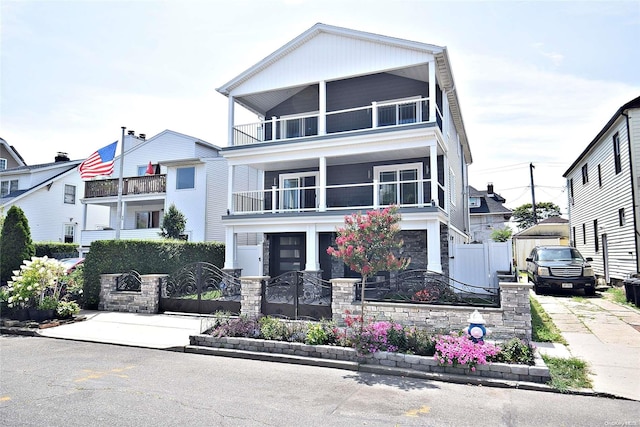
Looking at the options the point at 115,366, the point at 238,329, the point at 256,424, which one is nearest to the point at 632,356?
the point at 256,424

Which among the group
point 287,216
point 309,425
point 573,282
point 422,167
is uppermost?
point 422,167

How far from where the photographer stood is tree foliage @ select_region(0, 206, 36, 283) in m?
14.8

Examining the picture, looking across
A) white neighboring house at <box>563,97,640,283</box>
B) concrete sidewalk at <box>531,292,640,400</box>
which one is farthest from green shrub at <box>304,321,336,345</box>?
white neighboring house at <box>563,97,640,283</box>

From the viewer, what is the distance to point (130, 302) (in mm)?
12008

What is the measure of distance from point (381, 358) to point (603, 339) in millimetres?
4920

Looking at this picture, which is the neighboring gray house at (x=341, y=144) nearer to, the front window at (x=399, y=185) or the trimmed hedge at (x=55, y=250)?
the front window at (x=399, y=185)

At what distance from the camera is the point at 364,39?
14.5 meters

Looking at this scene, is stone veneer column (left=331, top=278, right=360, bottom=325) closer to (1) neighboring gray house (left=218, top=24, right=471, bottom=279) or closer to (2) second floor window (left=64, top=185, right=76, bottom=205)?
(1) neighboring gray house (left=218, top=24, right=471, bottom=279)

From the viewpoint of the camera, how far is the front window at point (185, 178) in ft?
73.6

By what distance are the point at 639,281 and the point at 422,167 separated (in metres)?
7.37

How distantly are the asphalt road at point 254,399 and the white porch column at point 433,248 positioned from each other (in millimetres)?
6469

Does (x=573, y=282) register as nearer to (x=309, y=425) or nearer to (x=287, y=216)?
(x=287, y=216)

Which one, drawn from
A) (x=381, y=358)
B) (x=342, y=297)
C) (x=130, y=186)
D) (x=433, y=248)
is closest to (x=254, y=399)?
(x=381, y=358)

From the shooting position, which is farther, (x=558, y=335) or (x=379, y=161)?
(x=379, y=161)
